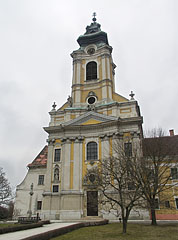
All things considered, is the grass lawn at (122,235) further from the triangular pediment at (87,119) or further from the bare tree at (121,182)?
the triangular pediment at (87,119)

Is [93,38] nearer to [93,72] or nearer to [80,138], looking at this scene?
[93,72]

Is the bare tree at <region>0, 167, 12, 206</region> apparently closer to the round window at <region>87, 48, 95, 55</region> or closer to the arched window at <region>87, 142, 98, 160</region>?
the arched window at <region>87, 142, 98, 160</region>

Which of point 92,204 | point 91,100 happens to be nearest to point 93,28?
point 91,100

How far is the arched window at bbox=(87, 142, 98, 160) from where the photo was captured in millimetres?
32094

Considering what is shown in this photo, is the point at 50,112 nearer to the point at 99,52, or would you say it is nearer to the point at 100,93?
the point at 100,93

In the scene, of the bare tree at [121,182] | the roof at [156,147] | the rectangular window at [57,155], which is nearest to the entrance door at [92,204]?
the rectangular window at [57,155]

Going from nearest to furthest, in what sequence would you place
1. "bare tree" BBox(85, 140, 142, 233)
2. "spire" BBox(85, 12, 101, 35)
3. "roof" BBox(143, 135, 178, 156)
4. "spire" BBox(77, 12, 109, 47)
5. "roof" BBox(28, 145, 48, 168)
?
"bare tree" BBox(85, 140, 142, 233) < "roof" BBox(143, 135, 178, 156) < "roof" BBox(28, 145, 48, 168) < "spire" BBox(77, 12, 109, 47) < "spire" BBox(85, 12, 101, 35)

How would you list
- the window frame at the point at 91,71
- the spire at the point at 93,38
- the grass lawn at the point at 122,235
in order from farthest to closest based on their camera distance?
1. the spire at the point at 93,38
2. the window frame at the point at 91,71
3. the grass lawn at the point at 122,235

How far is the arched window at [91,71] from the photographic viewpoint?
130ft

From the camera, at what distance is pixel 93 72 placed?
1572 inches

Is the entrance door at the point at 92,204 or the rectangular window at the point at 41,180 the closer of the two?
the entrance door at the point at 92,204

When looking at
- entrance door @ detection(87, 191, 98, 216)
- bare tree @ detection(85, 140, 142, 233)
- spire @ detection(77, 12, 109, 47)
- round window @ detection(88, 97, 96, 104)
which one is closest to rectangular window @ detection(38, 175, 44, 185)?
entrance door @ detection(87, 191, 98, 216)

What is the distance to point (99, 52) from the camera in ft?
132

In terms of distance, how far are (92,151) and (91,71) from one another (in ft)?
49.3
